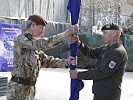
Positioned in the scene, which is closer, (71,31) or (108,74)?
(71,31)

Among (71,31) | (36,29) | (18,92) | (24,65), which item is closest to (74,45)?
(71,31)

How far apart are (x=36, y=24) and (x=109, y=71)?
100 cm

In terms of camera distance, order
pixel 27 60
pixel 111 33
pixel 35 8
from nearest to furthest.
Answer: pixel 27 60, pixel 111 33, pixel 35 8

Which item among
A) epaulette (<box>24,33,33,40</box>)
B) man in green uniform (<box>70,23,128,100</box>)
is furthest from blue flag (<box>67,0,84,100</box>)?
epaulette (<box>24,33,33,40</box>)

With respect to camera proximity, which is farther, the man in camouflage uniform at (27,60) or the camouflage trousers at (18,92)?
the camouflage trousers at (18,92)

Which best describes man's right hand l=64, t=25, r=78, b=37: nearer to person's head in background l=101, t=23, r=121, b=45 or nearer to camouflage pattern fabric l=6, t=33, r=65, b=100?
camouflage pattern fabric l=6, t=33, r=65, b=100

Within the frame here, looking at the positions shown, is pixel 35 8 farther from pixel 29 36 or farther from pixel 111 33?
pixel 29 36

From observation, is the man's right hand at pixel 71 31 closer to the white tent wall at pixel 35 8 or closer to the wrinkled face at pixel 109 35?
the wrinkled face at pixel 109 35

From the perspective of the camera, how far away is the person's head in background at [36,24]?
4.30 metres

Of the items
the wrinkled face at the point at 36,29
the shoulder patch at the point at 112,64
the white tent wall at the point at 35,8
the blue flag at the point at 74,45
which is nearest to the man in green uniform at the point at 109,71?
the shoulder patch at the point at 112,64

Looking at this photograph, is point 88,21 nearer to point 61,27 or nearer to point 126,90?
point 61,27

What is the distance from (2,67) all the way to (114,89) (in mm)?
11722

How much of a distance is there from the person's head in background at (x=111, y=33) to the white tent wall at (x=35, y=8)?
15.6 metres

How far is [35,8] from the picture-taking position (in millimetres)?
22312
